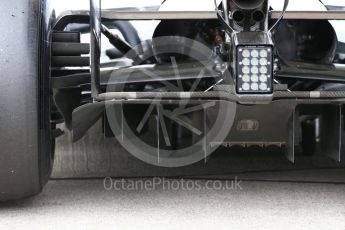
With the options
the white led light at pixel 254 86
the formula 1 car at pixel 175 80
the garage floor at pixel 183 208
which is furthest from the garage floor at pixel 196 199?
the white led light at pixel 254 86

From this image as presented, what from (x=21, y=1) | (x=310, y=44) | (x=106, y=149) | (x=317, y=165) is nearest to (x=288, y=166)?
(x=317, y=165)

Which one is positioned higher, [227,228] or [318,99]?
[318,99]

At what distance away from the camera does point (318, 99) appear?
99.3 inches

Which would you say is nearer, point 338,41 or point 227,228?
point 227,228

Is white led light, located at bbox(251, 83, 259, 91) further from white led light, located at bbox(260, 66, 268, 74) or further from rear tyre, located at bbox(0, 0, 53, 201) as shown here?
rear tyre, located at bbox(0, 0, 53, 201)

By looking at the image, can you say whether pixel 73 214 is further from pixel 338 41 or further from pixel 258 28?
pixel 338 41

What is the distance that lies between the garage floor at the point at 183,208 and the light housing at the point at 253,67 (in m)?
0.51

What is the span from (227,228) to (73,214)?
639mm

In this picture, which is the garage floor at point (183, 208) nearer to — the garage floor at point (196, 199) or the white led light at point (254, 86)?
the garage floor at point (196, 199)

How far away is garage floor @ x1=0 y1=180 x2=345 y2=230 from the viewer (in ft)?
7.57

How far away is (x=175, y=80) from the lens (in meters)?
3.13

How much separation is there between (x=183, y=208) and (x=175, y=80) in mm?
808

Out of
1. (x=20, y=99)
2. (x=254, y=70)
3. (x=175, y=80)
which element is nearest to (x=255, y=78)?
(x=254, y=70)

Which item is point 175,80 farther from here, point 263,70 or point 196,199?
point 263,70
